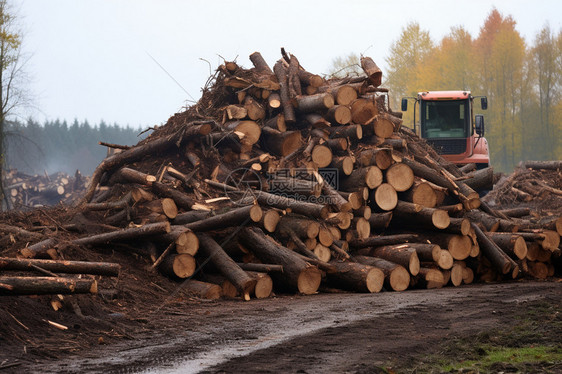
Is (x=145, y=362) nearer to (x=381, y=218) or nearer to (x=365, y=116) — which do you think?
(x=381, y=218)

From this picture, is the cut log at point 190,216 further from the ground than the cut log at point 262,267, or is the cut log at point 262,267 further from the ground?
the cut log at point 190,216

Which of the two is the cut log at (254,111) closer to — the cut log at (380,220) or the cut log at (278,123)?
the cut log at (278,123)

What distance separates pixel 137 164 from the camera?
41.9 ft

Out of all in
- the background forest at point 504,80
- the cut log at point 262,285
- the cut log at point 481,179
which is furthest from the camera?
the background forest at point 504,80

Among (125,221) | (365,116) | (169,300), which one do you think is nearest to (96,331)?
(169,300)

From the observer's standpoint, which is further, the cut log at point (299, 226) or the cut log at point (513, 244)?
the cut log at point (513, 244)

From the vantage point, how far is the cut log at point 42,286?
640cm

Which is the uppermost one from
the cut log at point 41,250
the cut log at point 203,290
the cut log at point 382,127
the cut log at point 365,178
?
the cut log at point 382,127

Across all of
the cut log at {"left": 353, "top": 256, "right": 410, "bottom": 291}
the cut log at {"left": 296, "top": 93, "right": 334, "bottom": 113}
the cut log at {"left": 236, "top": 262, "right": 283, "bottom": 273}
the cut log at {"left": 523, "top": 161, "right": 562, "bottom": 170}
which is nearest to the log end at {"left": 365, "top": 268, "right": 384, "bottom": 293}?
the cut log at {"left": 353, "top": 256, "right": 410, "bottom": 291}

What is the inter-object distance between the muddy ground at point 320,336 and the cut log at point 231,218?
1269 millimetres

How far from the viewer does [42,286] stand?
21.5 feet

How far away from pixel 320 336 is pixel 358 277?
356 centimetres

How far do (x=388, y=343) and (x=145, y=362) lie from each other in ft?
7.51

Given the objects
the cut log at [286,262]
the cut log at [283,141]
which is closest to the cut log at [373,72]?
the cut log at [283,141]
